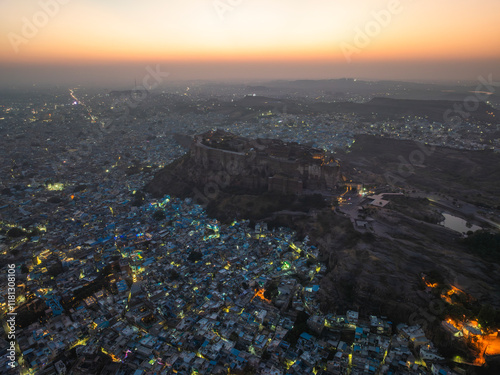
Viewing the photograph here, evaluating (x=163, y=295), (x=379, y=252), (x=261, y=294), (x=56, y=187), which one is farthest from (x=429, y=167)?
(x=56, y=187)

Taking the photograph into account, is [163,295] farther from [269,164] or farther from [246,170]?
[269,164]

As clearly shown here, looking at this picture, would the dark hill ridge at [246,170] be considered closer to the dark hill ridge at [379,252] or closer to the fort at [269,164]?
the fort at [269,164]

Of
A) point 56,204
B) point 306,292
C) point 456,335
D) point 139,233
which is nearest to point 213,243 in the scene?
point 139,233


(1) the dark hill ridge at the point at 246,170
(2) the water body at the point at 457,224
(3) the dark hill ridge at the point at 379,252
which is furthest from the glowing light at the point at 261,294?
(2) the water body at the point at 457,224

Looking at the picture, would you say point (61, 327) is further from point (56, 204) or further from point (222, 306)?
point (56, 204)

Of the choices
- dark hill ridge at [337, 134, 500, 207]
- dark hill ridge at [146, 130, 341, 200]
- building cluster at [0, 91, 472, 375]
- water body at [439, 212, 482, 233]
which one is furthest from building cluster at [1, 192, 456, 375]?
dark hill ridge at [337, 134, 500, 207]

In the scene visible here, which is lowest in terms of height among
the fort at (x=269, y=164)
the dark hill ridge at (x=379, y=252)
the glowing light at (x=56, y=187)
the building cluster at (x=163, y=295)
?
the glowing light at (x=56, y=187)
